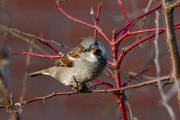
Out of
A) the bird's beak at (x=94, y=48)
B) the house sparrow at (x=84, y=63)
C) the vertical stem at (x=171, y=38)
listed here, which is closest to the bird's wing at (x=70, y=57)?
the house sparrow at (x=84, y=63)

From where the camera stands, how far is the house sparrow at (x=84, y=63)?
1.29m

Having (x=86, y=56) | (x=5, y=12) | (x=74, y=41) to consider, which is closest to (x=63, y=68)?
(x=86, y=56)

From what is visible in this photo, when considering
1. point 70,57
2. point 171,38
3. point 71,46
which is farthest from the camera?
point 71,46

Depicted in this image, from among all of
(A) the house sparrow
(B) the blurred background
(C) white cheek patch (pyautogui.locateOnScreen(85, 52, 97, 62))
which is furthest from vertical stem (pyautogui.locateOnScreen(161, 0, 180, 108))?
(B) the blurred background

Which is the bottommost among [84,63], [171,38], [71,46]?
[171,38]

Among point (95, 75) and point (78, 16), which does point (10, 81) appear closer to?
point (78, 16)

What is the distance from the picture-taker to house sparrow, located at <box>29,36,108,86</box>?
129 centimetres

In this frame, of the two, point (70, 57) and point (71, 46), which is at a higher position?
point (71, 46)

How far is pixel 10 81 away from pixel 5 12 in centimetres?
90

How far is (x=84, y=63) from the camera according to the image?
1.40 m

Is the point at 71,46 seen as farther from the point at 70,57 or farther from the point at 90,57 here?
the point at 90,57

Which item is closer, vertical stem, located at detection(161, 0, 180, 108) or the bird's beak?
vertical stem, located at detection(161, 0, 180, 108)

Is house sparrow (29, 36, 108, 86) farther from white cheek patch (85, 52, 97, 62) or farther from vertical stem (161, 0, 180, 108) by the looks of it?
vertical stem (161, 0, 180, 108)

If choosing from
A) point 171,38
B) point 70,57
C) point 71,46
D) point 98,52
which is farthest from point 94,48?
point 71,46
